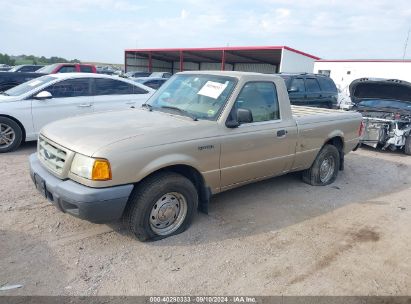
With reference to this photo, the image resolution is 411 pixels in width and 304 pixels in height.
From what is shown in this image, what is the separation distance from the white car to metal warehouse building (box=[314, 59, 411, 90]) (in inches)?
630

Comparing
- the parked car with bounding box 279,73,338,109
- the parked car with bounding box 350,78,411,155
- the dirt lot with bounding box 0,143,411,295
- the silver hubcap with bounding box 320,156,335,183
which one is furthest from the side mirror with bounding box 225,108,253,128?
the parked car with bounding box 279,73,338,109

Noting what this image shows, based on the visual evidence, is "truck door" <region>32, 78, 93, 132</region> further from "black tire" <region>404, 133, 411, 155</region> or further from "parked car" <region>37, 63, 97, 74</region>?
"black tire" <region>404, 133, 411, 155</region>

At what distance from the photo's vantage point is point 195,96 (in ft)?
14.4

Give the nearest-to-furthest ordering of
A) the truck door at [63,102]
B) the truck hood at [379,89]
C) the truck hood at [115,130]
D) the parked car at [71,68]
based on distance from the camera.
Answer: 1. the truck hood at [115,130]
2. the truck door at [63,102]
3. the truck hood at [379,89]
4. the parked car at [71,68]

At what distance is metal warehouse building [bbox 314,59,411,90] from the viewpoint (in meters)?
21.8

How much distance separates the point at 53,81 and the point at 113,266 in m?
5.13

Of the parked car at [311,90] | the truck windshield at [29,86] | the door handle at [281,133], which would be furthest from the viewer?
the parked car at [311,90]

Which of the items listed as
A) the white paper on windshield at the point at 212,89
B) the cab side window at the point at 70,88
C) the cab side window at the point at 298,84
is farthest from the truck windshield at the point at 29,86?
the cab side window at the point at 298,84

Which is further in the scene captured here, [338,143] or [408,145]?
[408,145]

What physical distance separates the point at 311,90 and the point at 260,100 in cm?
793

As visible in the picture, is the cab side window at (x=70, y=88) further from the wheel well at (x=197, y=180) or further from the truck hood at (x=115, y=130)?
the wheel well at (x=197, y=180)

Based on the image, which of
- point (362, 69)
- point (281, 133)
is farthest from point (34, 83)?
point (362, 69)

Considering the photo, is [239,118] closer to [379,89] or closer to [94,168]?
[94,168]

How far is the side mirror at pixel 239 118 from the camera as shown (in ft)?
13.0
